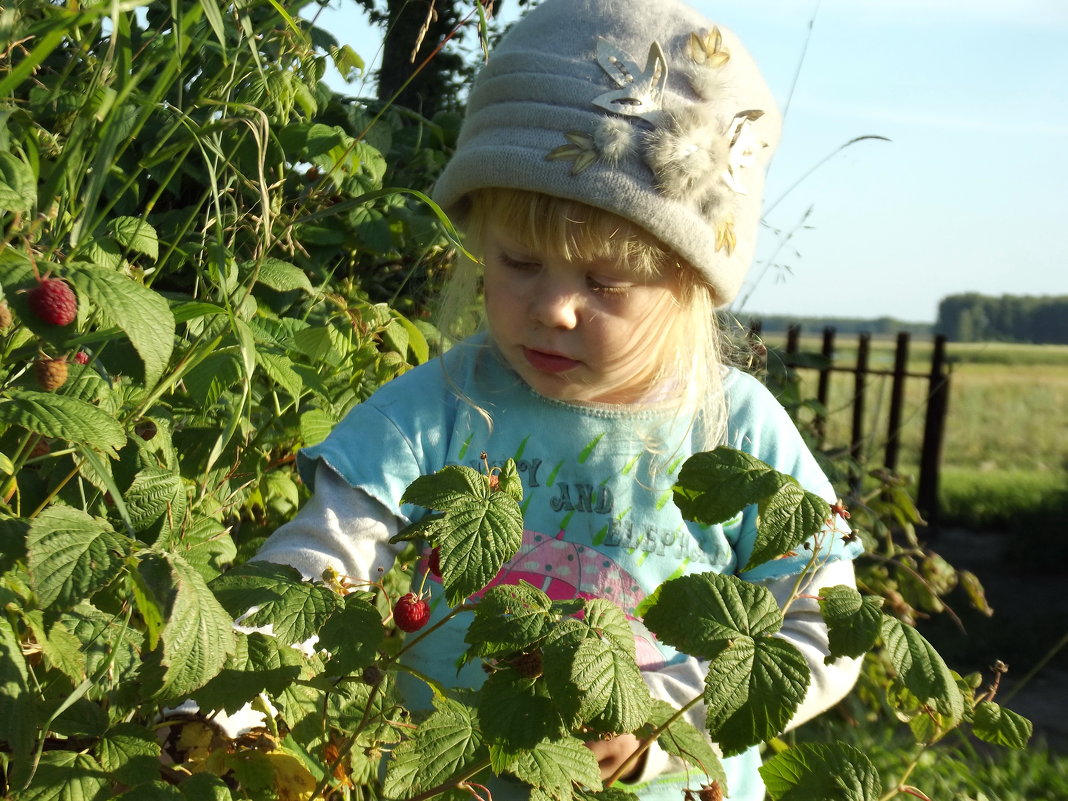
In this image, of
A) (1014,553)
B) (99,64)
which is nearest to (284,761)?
(99,64)

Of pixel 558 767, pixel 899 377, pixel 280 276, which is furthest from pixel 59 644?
pixel 899 377

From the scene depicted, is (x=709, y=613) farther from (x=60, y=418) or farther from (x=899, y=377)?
(x=899, y=377)

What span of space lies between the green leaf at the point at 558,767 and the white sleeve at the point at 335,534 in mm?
521

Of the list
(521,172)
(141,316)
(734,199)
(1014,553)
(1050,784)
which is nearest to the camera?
(141,316)

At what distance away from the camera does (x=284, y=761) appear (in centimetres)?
105

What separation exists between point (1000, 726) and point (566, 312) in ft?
2.50

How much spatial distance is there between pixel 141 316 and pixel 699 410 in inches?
42.9

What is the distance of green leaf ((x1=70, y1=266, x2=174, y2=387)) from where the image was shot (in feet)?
2.80

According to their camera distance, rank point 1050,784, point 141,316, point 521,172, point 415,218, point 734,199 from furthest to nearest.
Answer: point 1050,784 → point 415,218 → point 734,199 → point 521,172 → point 141,316

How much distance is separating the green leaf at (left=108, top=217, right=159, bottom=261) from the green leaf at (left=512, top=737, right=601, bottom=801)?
732 millimetres

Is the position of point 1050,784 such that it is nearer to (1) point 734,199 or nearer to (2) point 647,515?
→ (2) point 647,515

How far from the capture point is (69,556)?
79 cm

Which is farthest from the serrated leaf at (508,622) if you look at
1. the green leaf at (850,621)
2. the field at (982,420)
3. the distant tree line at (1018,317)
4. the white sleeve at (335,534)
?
the distant tree line at (1018,317)

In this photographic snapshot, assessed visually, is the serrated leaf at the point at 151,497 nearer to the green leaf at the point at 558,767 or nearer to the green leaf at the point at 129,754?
the green leaf at the point at 129,754
